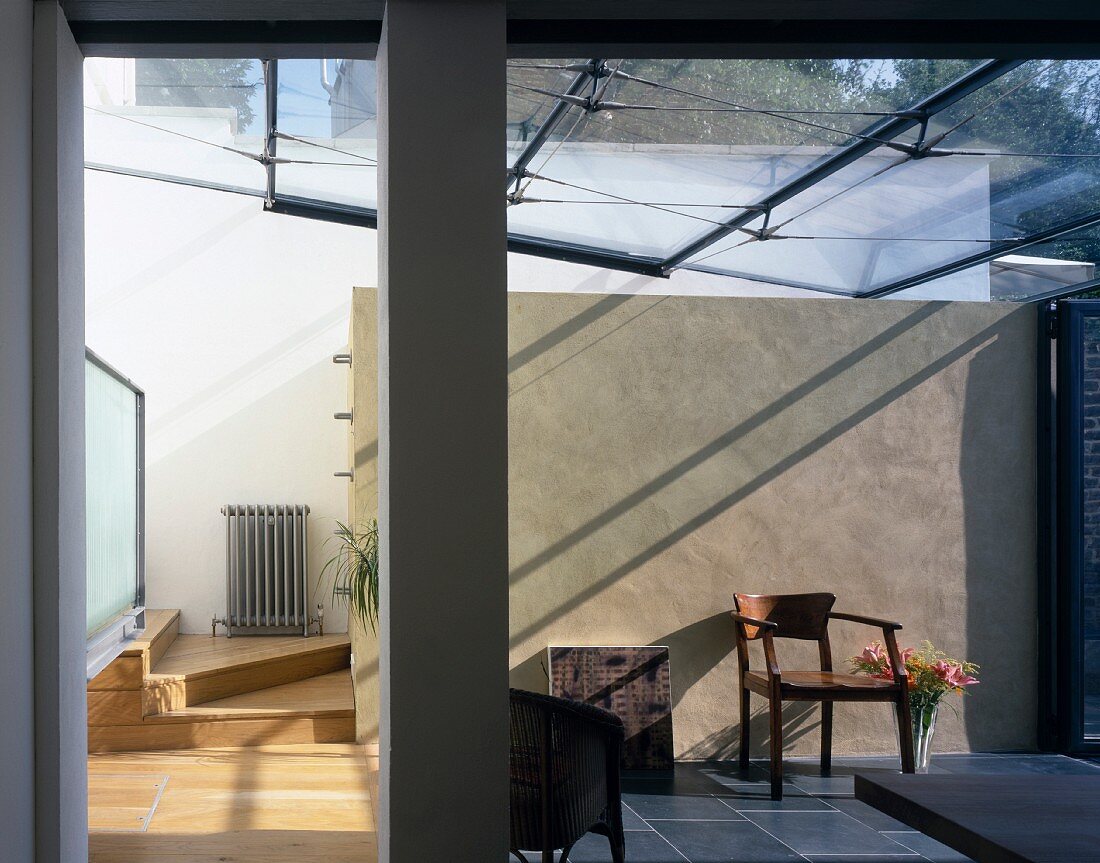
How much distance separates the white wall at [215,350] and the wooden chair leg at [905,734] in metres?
4.11

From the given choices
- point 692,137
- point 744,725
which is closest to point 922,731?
point 744,725

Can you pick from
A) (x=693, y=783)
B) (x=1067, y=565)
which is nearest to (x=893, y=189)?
(x=1067, y=565)

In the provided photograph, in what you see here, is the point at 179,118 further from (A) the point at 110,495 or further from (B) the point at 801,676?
(B) the point at 801,676

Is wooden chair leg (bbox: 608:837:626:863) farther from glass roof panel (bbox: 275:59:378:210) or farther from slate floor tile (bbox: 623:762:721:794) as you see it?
glass roof panel (bbox: 275:59:378:210)

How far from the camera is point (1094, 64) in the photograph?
3.29 meters

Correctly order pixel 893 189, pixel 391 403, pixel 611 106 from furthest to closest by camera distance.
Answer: pixel 893 189
pixel 611 106
pixel 391 403

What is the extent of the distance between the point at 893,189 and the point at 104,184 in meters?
5.59

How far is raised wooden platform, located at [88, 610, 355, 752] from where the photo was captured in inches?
202

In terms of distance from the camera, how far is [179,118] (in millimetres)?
4953

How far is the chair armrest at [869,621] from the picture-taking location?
16.0ft

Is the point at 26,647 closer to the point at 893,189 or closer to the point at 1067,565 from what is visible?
the point at 893,189

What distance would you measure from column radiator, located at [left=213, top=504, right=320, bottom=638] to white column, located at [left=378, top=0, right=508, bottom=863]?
523 cm

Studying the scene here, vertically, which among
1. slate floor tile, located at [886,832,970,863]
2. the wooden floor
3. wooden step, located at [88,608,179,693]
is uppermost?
wooden step, located at [88,608,179,693]

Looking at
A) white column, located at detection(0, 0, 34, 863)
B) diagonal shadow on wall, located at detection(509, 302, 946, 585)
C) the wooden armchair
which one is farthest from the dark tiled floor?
white column, located at detection(0, 0, 34, 863)
